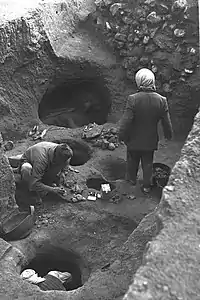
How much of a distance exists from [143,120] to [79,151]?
2085 mm

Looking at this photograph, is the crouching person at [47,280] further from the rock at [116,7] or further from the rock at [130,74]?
the rock at [116,7]

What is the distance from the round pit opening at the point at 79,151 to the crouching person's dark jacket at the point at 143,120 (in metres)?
1.50

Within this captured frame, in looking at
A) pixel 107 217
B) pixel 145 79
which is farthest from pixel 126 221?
pixel 145 79

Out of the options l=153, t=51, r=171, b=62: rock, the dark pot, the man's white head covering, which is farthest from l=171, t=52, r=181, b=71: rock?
the man's white head covering

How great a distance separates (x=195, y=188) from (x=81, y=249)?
306cm

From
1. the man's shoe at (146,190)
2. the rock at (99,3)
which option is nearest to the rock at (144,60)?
the rock at (99,3)

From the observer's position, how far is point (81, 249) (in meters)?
6.31

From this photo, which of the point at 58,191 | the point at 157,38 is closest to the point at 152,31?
the point at 157,38

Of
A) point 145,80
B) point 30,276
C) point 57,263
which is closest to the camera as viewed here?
point 30,276

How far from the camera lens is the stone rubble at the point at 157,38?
8016mm

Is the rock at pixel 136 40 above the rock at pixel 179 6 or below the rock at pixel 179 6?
below

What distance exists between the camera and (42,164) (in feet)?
21.4

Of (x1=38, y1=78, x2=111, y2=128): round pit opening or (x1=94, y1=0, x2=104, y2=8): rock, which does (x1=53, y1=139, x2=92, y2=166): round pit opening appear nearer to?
(x1=38, y1=78, x2=111, y2=128): round pit opening

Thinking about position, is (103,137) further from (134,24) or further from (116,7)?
(116,7)
